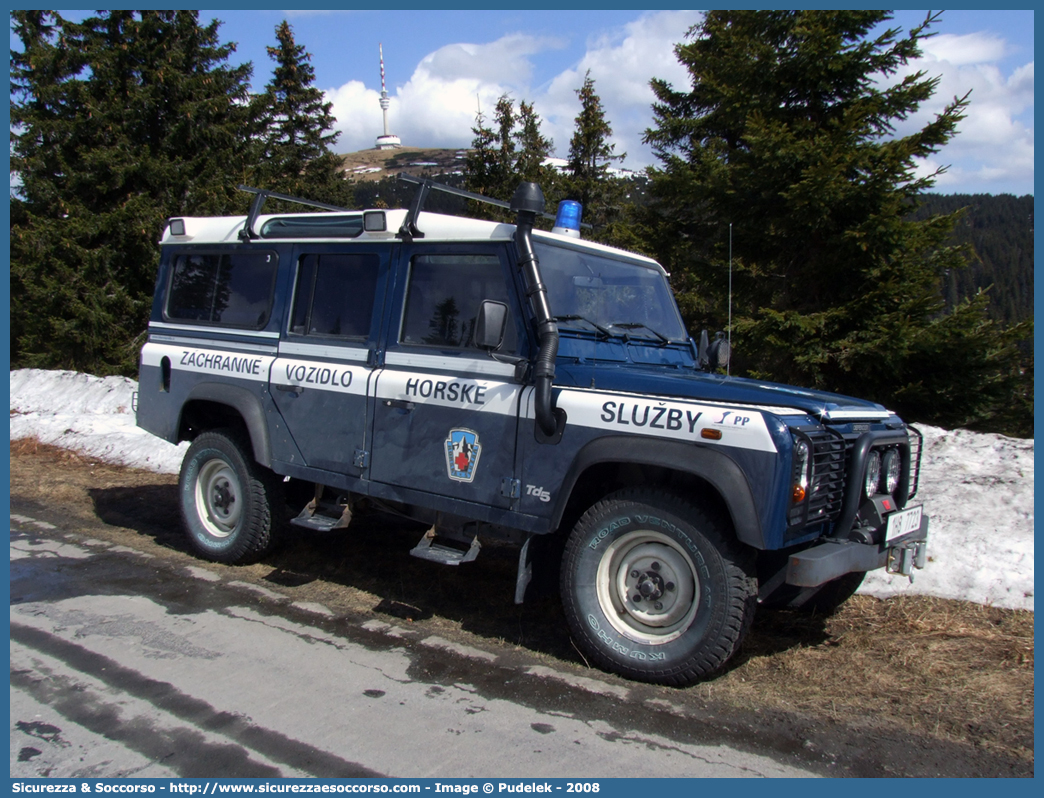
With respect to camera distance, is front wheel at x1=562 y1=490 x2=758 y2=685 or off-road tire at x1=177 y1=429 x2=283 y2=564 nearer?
front wheel at x1=562 y1=490 x2=758 y2=685

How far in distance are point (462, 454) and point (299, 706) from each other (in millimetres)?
1579

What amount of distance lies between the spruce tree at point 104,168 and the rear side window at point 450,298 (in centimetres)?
1400

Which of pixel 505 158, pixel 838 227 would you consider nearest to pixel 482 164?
pixel 505 158

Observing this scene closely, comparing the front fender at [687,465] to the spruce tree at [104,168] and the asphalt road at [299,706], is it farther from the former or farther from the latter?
the spruce tree at [104,168]

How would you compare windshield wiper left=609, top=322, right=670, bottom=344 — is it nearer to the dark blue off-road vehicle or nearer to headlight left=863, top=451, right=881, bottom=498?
the dark blue off-road vehicle

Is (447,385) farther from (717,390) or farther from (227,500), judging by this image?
(227,500)

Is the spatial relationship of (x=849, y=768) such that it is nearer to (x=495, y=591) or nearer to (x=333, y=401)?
(x=495, y=591)

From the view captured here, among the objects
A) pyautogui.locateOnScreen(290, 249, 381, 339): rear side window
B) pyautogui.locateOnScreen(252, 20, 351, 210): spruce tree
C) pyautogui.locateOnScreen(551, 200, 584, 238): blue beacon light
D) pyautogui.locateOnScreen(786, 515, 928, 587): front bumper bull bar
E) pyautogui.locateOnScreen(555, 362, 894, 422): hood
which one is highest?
pyautogui.locateOnScreen(252, 20, 351, 210): spruce tree

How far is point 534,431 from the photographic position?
4.23m

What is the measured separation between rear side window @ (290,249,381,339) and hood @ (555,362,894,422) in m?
1.57

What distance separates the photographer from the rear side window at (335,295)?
5117mm

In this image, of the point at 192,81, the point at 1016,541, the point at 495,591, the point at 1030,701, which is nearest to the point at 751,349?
the point at 1016,541

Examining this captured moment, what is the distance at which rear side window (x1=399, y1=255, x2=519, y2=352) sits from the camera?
4.49 m

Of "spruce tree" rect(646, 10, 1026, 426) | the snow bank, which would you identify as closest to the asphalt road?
the snow bank
